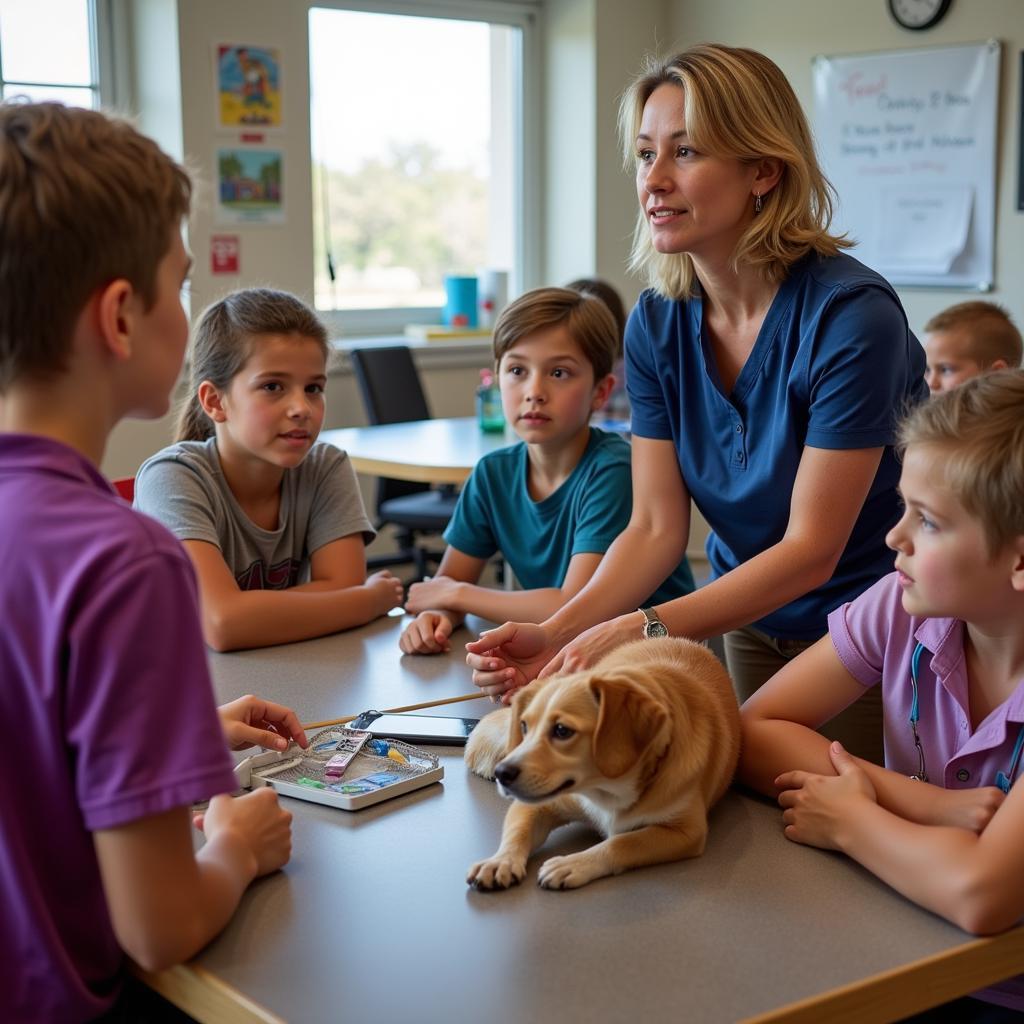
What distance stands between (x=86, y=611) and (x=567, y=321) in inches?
59.6

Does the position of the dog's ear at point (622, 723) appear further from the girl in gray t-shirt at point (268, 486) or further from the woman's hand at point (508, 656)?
the girl in gray t-shirt at point (268, 486)

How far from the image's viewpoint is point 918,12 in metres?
5.00

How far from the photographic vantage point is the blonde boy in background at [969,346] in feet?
10.6

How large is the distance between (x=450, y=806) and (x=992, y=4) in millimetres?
4519

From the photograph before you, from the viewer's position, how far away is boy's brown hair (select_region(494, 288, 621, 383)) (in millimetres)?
2303

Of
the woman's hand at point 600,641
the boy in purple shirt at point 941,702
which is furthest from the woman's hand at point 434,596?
the boy in purple shirt at point 941,702

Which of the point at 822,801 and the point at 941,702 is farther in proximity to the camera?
the point at 941,702

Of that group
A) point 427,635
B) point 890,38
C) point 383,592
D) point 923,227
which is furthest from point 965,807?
point 890,38

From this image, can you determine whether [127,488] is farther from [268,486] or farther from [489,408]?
[489,408]

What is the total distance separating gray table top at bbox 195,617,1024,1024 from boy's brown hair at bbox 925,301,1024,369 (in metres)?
2.21

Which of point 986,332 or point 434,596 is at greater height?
point 986,332

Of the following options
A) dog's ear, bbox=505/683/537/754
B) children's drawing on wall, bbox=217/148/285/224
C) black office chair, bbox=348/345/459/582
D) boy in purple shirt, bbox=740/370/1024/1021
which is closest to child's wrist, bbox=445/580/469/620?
boy in purple shirt, bbox=740/370/1024/1021

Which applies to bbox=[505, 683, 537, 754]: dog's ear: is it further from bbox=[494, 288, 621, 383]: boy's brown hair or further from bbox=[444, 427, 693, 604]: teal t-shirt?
bbox=[494, 288, 621, 383]: boy's brown hair

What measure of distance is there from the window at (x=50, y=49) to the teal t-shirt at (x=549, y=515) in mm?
3013
